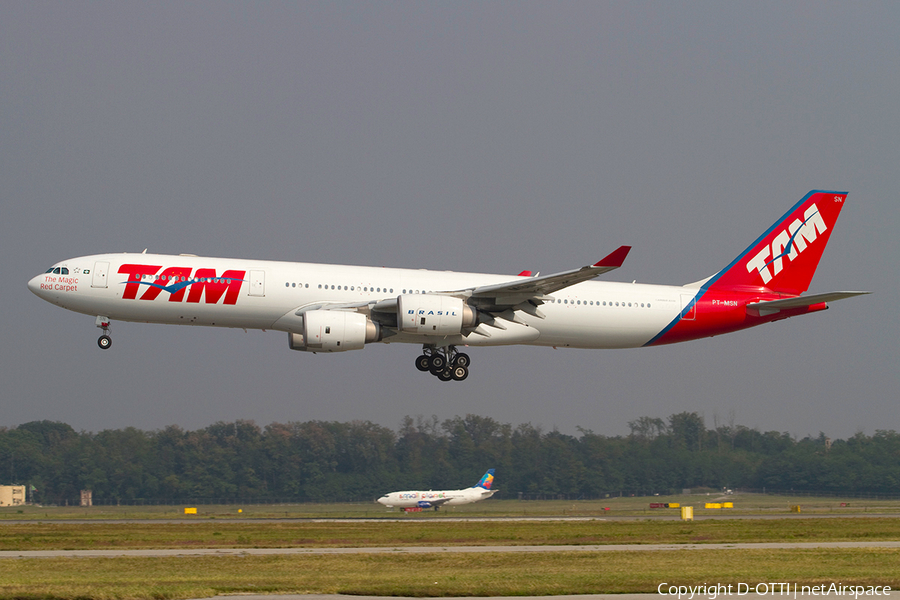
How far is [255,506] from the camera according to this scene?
75188mm

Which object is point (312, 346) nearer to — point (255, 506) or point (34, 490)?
point (255, 506)

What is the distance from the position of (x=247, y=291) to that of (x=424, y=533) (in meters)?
11.5

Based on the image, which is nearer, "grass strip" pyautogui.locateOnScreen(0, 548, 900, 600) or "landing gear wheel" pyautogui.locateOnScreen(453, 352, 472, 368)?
"grass strip" pyautogui.locateOnScreen(0, 548, 900, 600)

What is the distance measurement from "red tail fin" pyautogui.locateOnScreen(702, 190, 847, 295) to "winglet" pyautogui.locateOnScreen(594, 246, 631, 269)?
35.9 ft

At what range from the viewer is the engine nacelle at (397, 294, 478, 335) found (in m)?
37.3

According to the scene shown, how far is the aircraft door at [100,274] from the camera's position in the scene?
1453 inches

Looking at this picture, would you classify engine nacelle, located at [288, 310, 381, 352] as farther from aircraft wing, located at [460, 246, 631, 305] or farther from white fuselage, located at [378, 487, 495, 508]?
white fuselage, located at [378, 487, 495, 508]

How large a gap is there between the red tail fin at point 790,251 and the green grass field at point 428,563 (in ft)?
35.5

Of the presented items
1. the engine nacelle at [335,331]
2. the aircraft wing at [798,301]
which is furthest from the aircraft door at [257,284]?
the aircraft wing at [798,301]

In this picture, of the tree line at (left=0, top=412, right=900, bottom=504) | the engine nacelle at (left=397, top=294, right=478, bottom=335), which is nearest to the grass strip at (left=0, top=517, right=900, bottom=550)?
the engine nacelle at (left=397, top=294, right=478, bottom=335)

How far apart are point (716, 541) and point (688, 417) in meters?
73.0

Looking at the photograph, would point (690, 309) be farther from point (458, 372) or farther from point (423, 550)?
point (423, 550)

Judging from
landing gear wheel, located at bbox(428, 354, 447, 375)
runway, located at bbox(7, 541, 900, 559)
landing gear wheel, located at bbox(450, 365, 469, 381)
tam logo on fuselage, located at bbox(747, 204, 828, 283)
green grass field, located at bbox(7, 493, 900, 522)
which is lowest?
green grass field, located at bbox(7, 493, 900, 522)

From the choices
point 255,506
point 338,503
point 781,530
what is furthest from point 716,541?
point 338,503
